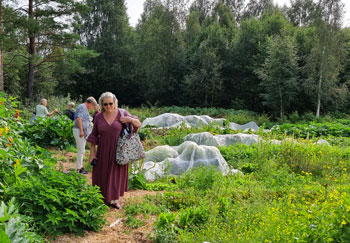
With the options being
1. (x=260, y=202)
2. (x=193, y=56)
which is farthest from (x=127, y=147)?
(x=193, y=56)

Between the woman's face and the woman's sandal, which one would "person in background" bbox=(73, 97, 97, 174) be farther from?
the woman's sandal

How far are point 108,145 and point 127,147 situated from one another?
0.25m

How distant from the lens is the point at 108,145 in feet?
13.6

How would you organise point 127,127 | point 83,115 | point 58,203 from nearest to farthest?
point 58,203
point 127,127
point 83,115

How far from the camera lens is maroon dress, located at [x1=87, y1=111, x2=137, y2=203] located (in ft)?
13.6

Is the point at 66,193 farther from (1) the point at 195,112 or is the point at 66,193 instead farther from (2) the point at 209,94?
(2) the point at 209,94

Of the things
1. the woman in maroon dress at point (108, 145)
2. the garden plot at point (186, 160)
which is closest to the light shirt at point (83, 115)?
the garden plot at point (186, 160)

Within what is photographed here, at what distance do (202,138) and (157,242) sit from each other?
5502 mm

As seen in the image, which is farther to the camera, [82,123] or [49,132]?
[49,132]

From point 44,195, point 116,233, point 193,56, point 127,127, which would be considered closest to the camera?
point 44,195

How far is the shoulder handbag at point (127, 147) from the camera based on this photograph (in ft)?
13.5

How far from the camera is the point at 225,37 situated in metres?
24.7

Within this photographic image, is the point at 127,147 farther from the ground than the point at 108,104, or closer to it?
closer to it

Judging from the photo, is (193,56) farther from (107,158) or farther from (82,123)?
(107,158)
